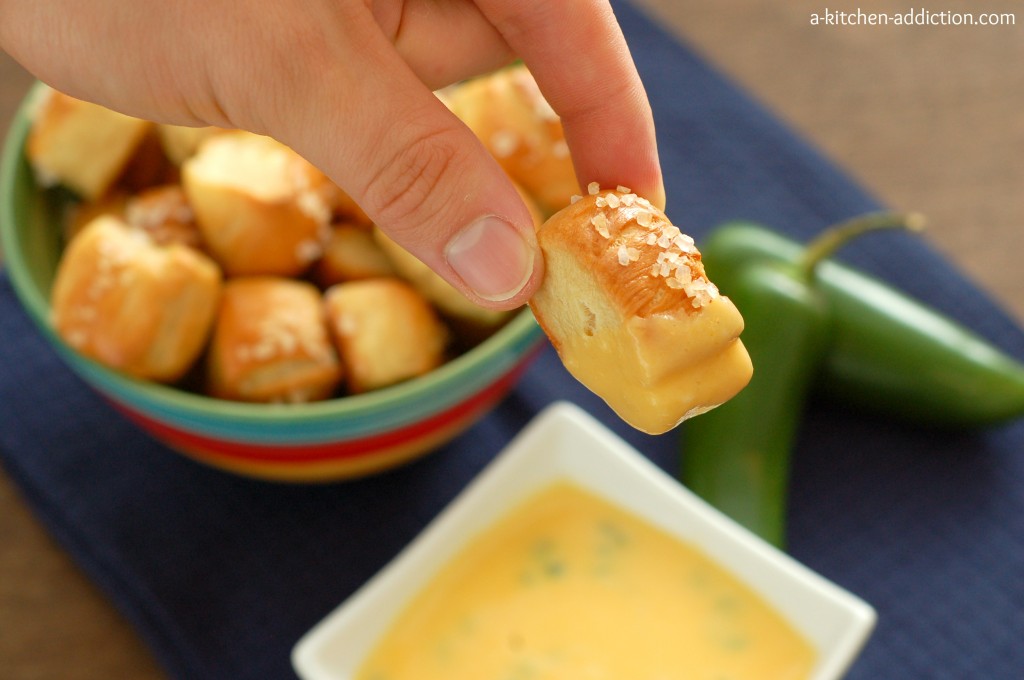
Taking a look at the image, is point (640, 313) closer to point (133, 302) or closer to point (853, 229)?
point (133, 302)

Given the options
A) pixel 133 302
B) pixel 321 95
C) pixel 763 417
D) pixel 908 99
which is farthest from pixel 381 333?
pixel 908 99

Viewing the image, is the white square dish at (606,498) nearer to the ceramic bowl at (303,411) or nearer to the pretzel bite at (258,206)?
the ceramic bowl at (303,411)

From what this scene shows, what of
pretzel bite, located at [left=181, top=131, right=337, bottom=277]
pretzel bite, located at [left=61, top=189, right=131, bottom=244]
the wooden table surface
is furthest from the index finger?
the wooden table surface

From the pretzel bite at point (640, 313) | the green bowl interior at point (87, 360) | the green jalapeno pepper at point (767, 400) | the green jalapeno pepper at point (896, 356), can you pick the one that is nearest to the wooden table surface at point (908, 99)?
the green jalapeno pepper at point (896, 356)

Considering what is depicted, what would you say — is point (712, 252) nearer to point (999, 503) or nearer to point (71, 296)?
point (999, 503)

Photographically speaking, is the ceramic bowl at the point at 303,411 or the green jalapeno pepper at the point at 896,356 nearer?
the ceramic bowl at the point at 303,411

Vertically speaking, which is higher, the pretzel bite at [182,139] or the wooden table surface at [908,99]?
the pretzel bite at [182,139]

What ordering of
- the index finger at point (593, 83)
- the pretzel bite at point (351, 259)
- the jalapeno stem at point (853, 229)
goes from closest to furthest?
the index finger at point (593, 83) → the pretzel bite at point (351, 259) → the jalapeno stem at point (853, 229)
